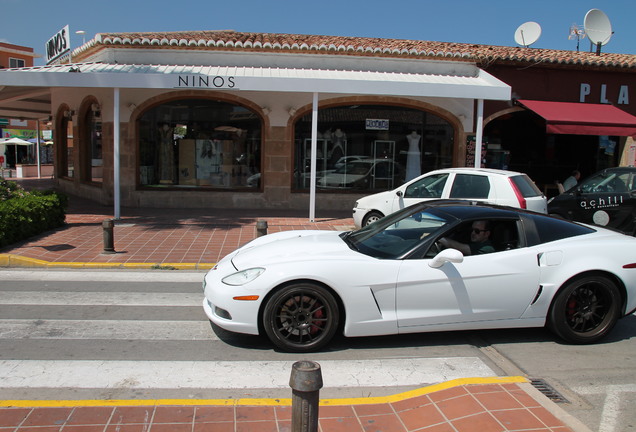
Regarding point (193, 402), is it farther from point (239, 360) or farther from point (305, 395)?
point (305, 395)

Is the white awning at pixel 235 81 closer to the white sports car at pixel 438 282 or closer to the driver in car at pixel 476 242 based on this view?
the white sports car at pixel 438 282

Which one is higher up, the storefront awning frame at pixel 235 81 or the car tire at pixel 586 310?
the storefront awning frame at pixel 235 81

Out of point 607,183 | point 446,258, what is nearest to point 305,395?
point 446,258

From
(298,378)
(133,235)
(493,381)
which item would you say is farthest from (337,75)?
(298,378)

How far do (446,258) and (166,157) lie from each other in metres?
12.5

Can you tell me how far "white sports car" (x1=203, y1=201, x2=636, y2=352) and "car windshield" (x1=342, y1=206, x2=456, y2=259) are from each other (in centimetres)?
2

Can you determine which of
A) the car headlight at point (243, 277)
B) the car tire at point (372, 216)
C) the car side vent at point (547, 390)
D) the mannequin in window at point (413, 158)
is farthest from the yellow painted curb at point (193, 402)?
the mannequin in window at point (413, 158)

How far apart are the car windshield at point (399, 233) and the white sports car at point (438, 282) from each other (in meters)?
0.02

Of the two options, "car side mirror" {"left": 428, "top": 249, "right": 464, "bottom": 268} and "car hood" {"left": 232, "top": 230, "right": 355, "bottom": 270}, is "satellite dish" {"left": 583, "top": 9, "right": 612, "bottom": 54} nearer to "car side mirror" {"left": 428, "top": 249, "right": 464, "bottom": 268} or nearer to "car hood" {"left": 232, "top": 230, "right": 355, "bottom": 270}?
"car hood" {"left": 232, "top": 230, "right": 355, "bottom": 270}

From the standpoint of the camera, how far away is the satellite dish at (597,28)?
700 inches

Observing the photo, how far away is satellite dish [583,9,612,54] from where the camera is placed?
17781 millimetres

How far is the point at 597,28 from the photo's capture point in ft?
58.5

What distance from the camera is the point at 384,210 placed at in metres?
11.0

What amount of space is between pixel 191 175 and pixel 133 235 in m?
5.00
